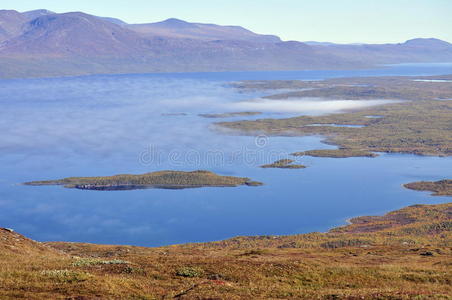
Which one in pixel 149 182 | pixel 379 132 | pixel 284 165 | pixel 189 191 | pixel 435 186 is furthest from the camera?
pixel 379 132

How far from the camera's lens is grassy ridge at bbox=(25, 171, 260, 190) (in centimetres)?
11188

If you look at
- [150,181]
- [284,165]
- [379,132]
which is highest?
[379,132]

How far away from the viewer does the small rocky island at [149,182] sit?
366 ft

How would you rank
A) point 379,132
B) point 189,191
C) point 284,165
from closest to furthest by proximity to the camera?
point 189,191 → point 284,165 → point 379,132

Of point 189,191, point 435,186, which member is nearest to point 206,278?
point 189,191

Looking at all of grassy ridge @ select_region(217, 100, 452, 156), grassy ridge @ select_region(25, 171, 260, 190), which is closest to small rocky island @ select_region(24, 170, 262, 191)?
grassy ridge @ select_region(25, 171, 260, 190)

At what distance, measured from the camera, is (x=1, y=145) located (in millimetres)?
153875

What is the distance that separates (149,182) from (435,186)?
54.9 m

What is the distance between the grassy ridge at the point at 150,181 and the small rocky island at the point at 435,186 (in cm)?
2979

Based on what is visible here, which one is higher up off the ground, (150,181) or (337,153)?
(337,153)

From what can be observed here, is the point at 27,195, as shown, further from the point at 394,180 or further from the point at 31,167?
the point at 394,180

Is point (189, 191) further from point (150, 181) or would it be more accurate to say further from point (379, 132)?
point (379, 132)

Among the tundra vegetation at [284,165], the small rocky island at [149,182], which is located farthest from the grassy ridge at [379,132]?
the small rocky island at [149,182]

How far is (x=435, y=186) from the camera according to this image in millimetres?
108375
